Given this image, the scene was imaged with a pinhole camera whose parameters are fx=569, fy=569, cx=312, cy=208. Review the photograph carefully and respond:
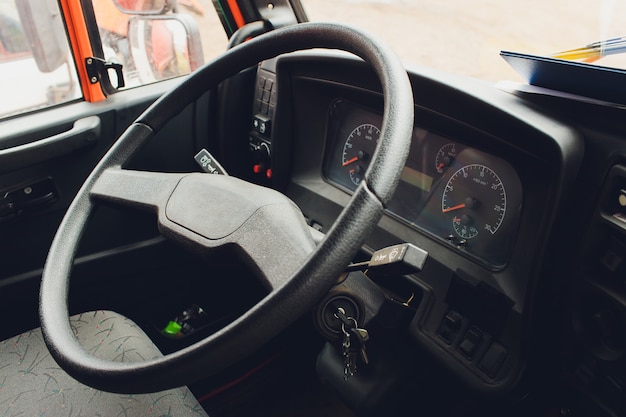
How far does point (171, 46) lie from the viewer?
66.9 inches

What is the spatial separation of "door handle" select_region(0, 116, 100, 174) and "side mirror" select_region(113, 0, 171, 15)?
1.07 ft

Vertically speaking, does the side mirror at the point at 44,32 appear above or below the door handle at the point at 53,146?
above

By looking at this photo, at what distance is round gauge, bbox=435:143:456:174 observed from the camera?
1159 millimetres

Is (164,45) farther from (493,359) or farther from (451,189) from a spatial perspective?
(493,359)

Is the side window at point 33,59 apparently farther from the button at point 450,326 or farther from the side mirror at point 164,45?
the button at point 450,326

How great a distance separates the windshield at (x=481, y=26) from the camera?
108 cm

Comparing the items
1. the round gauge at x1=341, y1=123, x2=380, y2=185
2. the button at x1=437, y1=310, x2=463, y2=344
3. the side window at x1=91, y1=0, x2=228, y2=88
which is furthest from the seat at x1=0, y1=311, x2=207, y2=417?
the side window at x1=91, y1=0, x2=228, y2=88

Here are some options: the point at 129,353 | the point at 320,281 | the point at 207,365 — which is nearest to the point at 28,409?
the point at 129,353

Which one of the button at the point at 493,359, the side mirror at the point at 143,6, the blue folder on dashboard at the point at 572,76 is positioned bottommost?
the button at the point at 493,359

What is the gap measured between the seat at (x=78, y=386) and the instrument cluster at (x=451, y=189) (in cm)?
61

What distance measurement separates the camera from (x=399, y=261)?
74cm

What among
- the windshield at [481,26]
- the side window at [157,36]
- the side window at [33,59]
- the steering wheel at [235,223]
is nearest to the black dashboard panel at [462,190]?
the windshield at [481,26]

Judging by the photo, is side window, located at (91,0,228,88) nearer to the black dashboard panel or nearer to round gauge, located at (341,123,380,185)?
the black dashboard panel

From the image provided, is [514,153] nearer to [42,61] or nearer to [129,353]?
[129,353]
